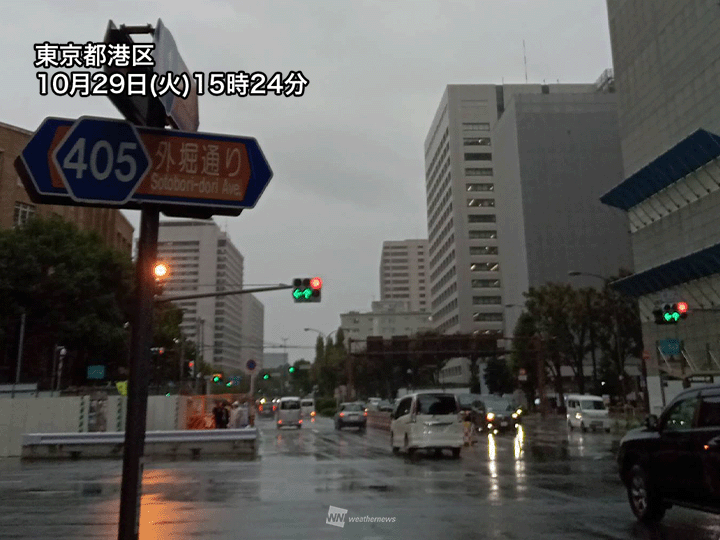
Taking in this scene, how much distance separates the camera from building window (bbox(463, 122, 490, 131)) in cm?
11400

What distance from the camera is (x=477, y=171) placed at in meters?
114

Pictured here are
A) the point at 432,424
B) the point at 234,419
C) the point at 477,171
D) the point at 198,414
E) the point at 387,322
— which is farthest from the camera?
the point at 387,322

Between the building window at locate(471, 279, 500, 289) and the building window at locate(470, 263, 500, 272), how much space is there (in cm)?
181

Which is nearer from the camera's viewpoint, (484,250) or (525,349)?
(525,349)

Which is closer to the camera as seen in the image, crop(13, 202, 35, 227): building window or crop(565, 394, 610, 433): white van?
crop(565, 394, 610, 433): white van

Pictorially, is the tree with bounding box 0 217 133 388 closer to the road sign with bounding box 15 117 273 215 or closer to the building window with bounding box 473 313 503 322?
the road sign with bounding box 15 117 273 215

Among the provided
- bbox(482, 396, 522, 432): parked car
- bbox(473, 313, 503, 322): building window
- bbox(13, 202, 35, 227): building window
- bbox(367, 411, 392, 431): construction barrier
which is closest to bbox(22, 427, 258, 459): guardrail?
bbox(482, 396, 522, 432): parked car

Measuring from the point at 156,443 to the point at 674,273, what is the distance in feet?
114

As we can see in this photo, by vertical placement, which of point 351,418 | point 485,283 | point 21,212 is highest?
point 485,283

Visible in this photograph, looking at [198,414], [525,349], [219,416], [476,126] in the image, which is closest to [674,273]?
[525,349]

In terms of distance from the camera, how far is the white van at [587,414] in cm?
3747

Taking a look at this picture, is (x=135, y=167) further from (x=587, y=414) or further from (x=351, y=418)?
(x=587, y=414)

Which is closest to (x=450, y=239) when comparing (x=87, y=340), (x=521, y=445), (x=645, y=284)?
(x=645, y=284)

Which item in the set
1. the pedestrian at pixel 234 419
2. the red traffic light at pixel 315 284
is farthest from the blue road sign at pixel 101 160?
the pedestrian at pixel 234 419
